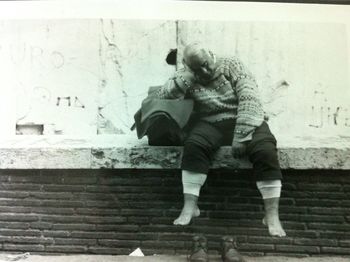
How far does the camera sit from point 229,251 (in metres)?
2.44

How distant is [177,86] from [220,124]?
369 millimetres

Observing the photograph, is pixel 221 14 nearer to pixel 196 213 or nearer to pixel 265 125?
pixel 265 125

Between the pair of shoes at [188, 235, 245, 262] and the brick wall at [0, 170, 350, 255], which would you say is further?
the brick wall at [0, 170, 350, 255]

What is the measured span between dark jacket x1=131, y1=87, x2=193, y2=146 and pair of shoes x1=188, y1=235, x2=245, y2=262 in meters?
0.63

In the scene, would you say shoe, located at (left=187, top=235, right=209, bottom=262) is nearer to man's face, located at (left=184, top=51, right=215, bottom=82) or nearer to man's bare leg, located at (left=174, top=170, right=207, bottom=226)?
man's bare leg, located at (left=174, top=170, right=207, bottom=226)

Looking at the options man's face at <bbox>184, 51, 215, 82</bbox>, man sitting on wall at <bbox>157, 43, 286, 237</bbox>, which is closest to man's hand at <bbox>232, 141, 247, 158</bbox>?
man sitting on wall at <bbox>157, 43, 286, 237</bbox>

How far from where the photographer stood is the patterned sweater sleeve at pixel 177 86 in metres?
2.67

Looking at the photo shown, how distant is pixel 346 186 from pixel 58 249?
192 cm

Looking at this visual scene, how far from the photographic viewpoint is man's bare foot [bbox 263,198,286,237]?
247 centimetres

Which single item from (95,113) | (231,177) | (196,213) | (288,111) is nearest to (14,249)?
(95,113)

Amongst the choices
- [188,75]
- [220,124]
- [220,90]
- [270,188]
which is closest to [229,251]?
[270,188]

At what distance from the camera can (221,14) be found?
9.09 ft

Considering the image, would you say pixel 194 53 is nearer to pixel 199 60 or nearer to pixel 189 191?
pixel 199 60

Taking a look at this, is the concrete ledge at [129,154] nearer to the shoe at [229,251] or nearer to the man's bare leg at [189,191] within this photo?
the man's bare leg at [189,191]
